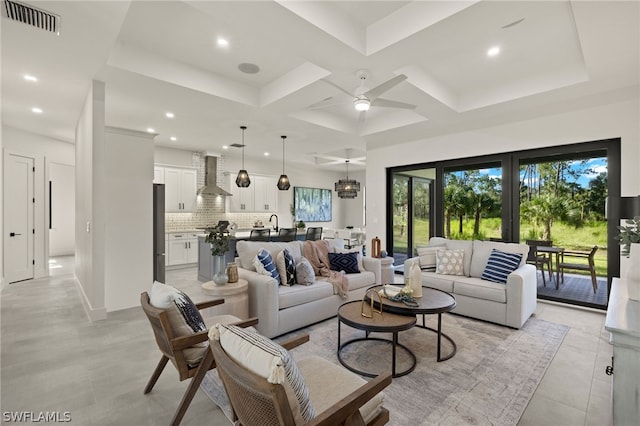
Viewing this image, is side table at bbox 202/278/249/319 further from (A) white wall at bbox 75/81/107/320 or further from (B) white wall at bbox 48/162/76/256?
(B) white wall at bbox 48/162/76/256

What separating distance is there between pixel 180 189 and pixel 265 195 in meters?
2.39

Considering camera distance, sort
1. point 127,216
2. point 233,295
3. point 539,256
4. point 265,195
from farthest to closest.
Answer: point 265,195, point 539,256, point 127,216, point 233,295

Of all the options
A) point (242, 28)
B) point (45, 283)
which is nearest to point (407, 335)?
point (242, 28)

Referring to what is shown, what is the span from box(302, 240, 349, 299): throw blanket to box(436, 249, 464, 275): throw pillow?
4.73 ft

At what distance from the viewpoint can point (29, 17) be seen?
2398 millimetres

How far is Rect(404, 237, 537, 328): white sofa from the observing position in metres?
3.46

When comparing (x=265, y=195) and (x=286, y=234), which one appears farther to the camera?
(x=265, y=195)

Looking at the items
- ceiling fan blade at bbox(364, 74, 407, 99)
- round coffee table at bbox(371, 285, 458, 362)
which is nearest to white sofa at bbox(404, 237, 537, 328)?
round coffee table at bbox(371, 285, 458, 362)

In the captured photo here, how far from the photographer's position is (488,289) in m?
3.64

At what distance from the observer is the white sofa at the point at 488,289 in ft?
11.4

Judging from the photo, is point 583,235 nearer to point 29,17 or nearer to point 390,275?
point 390,275

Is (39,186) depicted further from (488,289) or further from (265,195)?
(488,289)

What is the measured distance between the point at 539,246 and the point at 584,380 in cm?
299

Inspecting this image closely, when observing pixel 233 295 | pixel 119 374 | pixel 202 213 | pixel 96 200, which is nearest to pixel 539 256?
pixel 233 295
